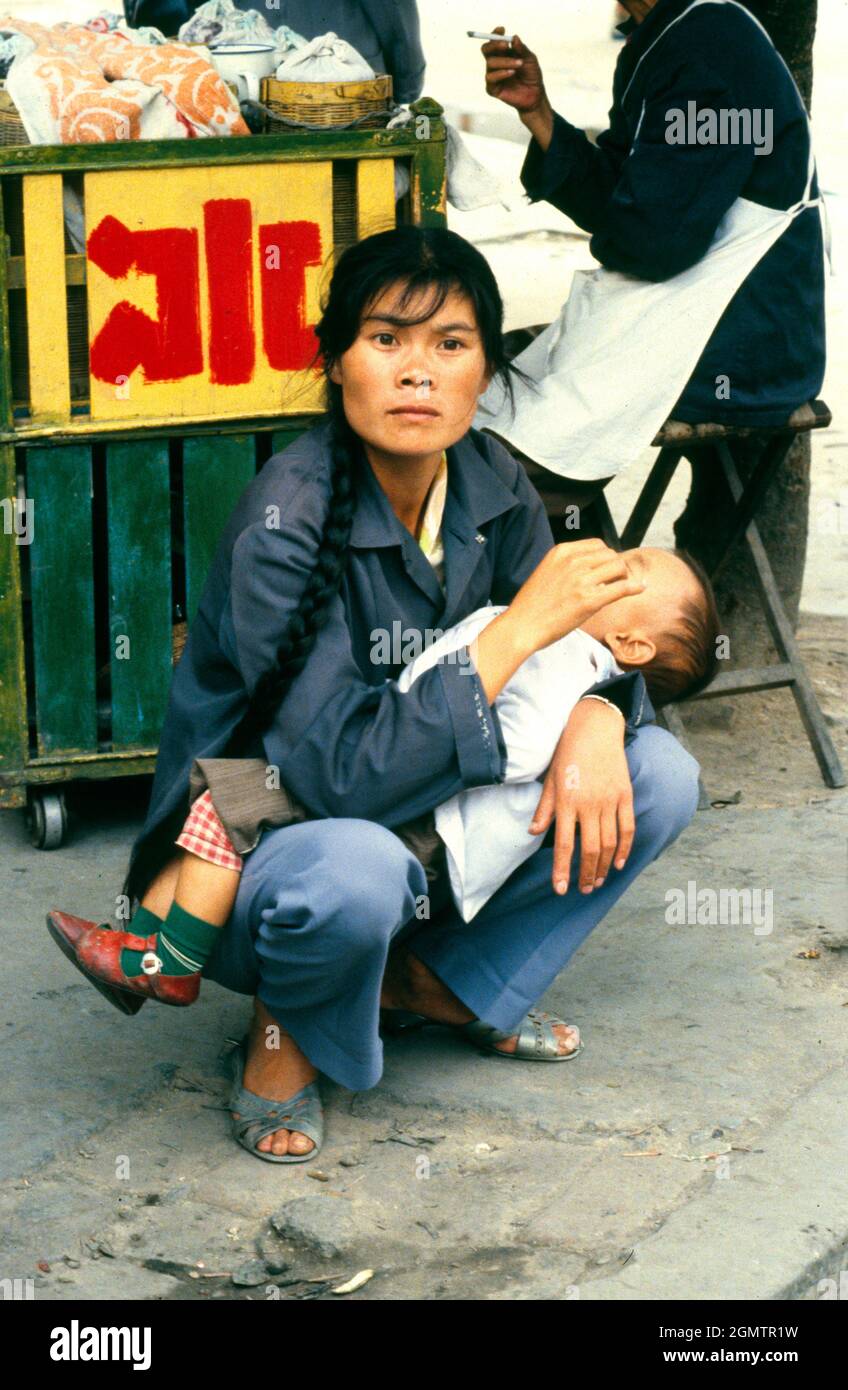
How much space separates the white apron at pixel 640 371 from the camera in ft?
12.7

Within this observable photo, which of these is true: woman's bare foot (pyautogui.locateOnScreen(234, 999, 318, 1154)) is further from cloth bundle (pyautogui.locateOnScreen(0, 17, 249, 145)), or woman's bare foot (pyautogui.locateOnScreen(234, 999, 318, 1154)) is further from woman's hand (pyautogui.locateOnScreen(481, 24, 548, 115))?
woman's hand (pyautogui.locateOnScreen(481, 24, 548, 115))

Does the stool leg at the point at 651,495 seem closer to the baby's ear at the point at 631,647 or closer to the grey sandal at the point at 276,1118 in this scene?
the baby's ear at the point at 631,647

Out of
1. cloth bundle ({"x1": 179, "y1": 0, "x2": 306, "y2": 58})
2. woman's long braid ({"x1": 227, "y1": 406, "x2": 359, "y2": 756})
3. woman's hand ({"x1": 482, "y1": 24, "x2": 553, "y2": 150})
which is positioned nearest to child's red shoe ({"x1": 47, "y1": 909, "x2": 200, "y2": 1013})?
woman's long braid ({"x1": 227, "y1": 406, "x2": 359, "y2": 756})

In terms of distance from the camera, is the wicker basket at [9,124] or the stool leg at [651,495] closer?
the wicker basket at [9,124]

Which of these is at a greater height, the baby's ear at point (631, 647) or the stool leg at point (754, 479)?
the baby's ear at point (631, 647)

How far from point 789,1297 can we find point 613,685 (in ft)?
2.93

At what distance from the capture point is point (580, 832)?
2.68 metres

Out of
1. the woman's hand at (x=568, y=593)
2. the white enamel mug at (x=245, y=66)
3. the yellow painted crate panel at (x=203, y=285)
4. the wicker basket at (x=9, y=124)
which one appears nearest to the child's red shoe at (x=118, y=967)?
the woman's hand at (x=568, y=593)

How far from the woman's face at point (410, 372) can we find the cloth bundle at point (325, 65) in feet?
3.79

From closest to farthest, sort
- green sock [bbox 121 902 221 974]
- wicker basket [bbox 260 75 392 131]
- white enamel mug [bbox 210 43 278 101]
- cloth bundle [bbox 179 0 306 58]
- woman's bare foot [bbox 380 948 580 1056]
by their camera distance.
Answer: green sock [bbox 121 902 221 974]
woman's bare foot [bbox 380 948 580 1056]
wicker basket [bbox 260 75 392 131]
white enamel mug [bbox 210 43 278 101]
cloth bundle [bbox 179 0 306 58]

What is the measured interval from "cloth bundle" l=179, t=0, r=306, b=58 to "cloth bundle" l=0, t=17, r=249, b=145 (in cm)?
20

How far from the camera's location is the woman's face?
2611mm
